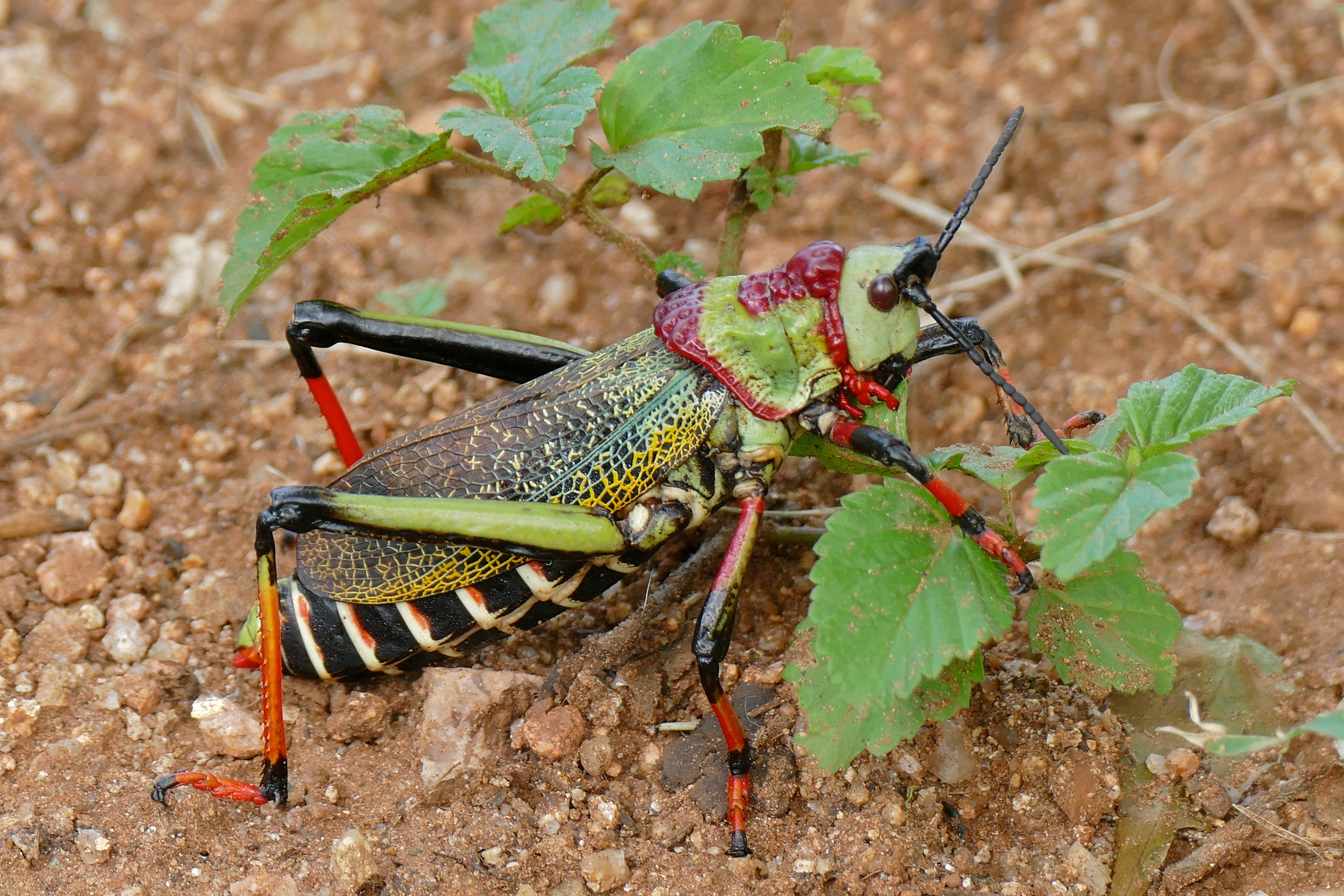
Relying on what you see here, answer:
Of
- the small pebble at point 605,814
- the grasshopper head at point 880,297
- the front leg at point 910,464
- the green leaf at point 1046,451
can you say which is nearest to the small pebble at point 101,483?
the small pebble at point 605,814

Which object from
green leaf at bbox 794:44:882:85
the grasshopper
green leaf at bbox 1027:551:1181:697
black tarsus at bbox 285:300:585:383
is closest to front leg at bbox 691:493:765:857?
the grasshopper

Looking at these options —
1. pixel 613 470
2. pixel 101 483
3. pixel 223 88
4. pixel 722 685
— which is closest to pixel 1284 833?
pixel 722 685

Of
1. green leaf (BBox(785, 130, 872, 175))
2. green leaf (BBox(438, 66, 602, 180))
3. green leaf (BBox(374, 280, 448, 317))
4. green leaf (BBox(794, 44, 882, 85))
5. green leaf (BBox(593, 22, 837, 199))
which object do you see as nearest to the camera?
green leaf (BBox(438, 66, 602, 180))

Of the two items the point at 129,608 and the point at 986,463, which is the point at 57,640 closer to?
the point at 129,608

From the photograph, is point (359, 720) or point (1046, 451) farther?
point (359, 720)

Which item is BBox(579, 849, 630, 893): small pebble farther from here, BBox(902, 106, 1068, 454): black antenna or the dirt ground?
BBox(902, 106, 1068, 454): black antenna

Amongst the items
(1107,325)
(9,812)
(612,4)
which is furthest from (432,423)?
(612,4)

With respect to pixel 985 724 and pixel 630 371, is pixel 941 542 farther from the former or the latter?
pixel 630 371
